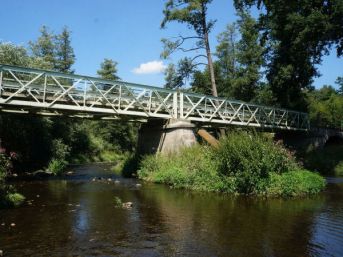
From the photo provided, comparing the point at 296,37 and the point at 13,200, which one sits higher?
the point at 296,37

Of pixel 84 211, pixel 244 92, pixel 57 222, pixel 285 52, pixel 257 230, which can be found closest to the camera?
pixel 257 230

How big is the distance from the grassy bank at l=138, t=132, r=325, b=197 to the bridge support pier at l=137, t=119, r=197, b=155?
4.94 meters

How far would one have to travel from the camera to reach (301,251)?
8234 mm

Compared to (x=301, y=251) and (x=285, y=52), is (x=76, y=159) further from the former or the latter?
(x=301, y=251)

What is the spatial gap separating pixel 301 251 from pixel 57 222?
22.8 ft

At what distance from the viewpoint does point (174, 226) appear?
1068 cm

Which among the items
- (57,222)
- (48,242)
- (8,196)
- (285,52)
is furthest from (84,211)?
(285,52)

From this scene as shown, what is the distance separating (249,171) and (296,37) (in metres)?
18.4

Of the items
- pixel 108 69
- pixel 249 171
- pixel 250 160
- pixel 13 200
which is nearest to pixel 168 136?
pixel 250 160

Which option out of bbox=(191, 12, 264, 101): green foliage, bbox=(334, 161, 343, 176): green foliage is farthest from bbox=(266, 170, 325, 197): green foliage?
bbox=(191, 12, 264, 101): green foliage

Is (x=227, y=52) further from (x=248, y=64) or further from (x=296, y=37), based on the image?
(x=296, y=37)

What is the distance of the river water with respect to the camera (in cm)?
842

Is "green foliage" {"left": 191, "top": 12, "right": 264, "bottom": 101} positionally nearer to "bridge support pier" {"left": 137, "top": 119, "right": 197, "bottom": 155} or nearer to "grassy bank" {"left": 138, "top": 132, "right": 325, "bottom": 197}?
"bridge support pier" {"left": 137, "top": 119, "right": 197, "bottom": 155}

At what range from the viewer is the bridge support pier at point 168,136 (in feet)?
79.8
